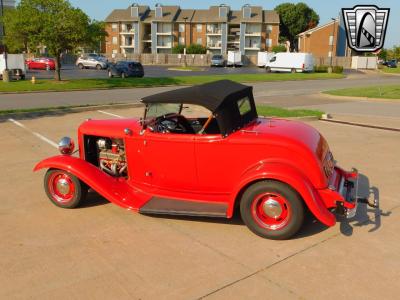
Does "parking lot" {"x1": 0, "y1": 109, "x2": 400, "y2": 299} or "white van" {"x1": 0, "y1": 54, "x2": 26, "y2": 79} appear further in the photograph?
"white van" {"x1": 0, "y1": 54, "x2": 26, "y2": 79}

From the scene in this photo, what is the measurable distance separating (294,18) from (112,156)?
95.1 m

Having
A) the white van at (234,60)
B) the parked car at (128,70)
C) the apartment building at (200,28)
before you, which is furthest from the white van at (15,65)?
the apartment building at (200,28)

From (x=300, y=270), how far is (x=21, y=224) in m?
3.27

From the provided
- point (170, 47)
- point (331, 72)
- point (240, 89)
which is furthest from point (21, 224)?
point (170, 47)

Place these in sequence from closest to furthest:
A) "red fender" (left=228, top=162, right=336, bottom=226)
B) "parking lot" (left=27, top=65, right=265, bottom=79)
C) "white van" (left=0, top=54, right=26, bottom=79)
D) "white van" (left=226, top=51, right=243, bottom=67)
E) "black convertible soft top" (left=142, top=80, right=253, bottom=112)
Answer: "red fender" (left=228, top=162, right=336, bottom=226), "black convertible soft top" (left=142, top=80, right=253, bottom=112), "white van" (left=0, top=54, right=26, bottom=79), "parking lot" (left=27, top=65, right=265, bottom=79), "white van" (left=226, top=51, right=243, bottom=67)

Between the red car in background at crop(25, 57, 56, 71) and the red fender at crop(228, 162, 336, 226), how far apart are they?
1543 inches

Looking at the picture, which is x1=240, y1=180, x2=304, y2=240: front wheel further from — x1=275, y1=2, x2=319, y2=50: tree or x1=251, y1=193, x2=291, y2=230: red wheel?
x1=275, y1=2, x2=319, y2=50: tree

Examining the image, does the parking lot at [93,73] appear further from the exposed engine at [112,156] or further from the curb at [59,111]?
the exposed engine at [112,156]

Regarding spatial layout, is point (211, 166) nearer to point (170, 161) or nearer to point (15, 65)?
point (170, 161)

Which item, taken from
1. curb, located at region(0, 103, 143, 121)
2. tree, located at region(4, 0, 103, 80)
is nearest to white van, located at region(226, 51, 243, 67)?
tree, located at region(4, 0, 103, 80)

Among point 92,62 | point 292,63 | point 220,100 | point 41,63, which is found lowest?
point 220,100

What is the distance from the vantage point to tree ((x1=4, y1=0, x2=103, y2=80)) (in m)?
21.2

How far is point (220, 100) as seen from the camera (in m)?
4.76

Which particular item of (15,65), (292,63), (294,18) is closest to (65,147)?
(15,65)
